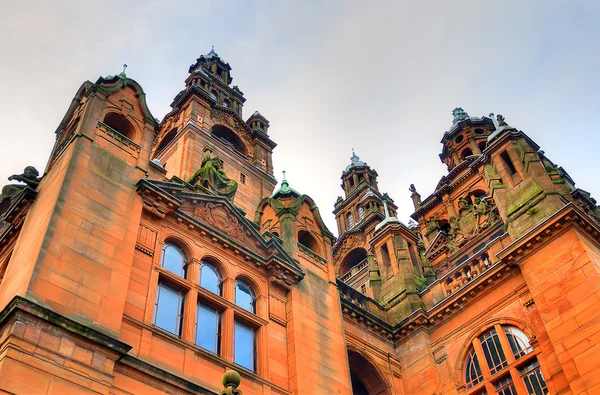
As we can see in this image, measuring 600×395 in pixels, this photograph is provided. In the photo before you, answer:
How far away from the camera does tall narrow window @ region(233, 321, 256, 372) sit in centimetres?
1817

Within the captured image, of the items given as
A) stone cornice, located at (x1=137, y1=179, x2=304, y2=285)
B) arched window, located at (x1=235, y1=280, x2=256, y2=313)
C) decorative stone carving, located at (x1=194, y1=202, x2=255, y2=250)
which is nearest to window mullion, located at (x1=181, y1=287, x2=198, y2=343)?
arched window, located at (x1=235, y1=280, x2=256, y2=313)

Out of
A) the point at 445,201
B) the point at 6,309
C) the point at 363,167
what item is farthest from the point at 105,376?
the point at 363,167

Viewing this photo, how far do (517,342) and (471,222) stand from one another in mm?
13548

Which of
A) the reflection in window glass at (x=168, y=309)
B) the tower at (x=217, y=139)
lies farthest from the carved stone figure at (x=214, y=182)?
the tower at (x=217, y=139)

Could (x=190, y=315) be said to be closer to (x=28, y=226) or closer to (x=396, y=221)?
(x=28, y=226)

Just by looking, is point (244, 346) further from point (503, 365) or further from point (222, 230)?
point (503, 365)

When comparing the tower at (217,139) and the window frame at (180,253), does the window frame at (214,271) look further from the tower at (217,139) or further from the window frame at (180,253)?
the tower at (217,139)

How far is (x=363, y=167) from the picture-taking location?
6212 cm

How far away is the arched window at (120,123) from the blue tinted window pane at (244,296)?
6.09m

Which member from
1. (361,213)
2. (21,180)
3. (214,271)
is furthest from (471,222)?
(21,180)

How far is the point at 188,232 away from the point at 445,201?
24920 millimetres

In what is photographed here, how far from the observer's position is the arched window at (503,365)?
65.6 ft

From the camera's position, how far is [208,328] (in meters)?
18.1

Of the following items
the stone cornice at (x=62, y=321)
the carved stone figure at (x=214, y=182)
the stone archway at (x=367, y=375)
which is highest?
the carved stone figure at (x=214, y=182)
